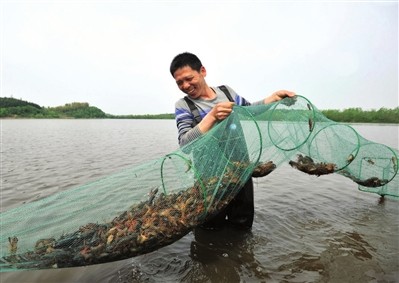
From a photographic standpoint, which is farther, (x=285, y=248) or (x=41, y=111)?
(x=41, y=111)

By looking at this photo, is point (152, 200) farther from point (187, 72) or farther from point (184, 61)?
point (184, 61)

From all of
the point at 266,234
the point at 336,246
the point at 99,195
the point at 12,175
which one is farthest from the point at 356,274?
the point at 12,175

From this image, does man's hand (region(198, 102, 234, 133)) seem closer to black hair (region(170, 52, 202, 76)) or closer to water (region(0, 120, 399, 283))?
black hair (region(170, 52, 202, 76))

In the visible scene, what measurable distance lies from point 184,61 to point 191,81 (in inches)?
9.6

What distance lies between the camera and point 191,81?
3.02m

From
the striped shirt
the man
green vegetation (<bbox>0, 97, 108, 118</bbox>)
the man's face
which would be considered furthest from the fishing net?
green vegetation (<bbox>0, 97, 108, 118</bbox>)

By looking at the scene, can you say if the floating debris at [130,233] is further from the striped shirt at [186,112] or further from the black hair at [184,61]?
the black hair at [184,61]

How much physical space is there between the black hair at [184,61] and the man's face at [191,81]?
0.13 ft

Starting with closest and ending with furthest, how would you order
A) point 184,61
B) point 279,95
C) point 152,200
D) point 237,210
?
point 152,200 < point 184,61 < point 279,95 < point 237,210

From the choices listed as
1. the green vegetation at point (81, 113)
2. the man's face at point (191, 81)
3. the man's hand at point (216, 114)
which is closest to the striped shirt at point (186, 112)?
the man's face at point (191, 81)

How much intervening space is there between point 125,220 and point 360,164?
4.49m

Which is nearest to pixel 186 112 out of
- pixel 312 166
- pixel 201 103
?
pixel 201 103

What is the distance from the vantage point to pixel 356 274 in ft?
9.57

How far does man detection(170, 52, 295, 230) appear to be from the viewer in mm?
2758
